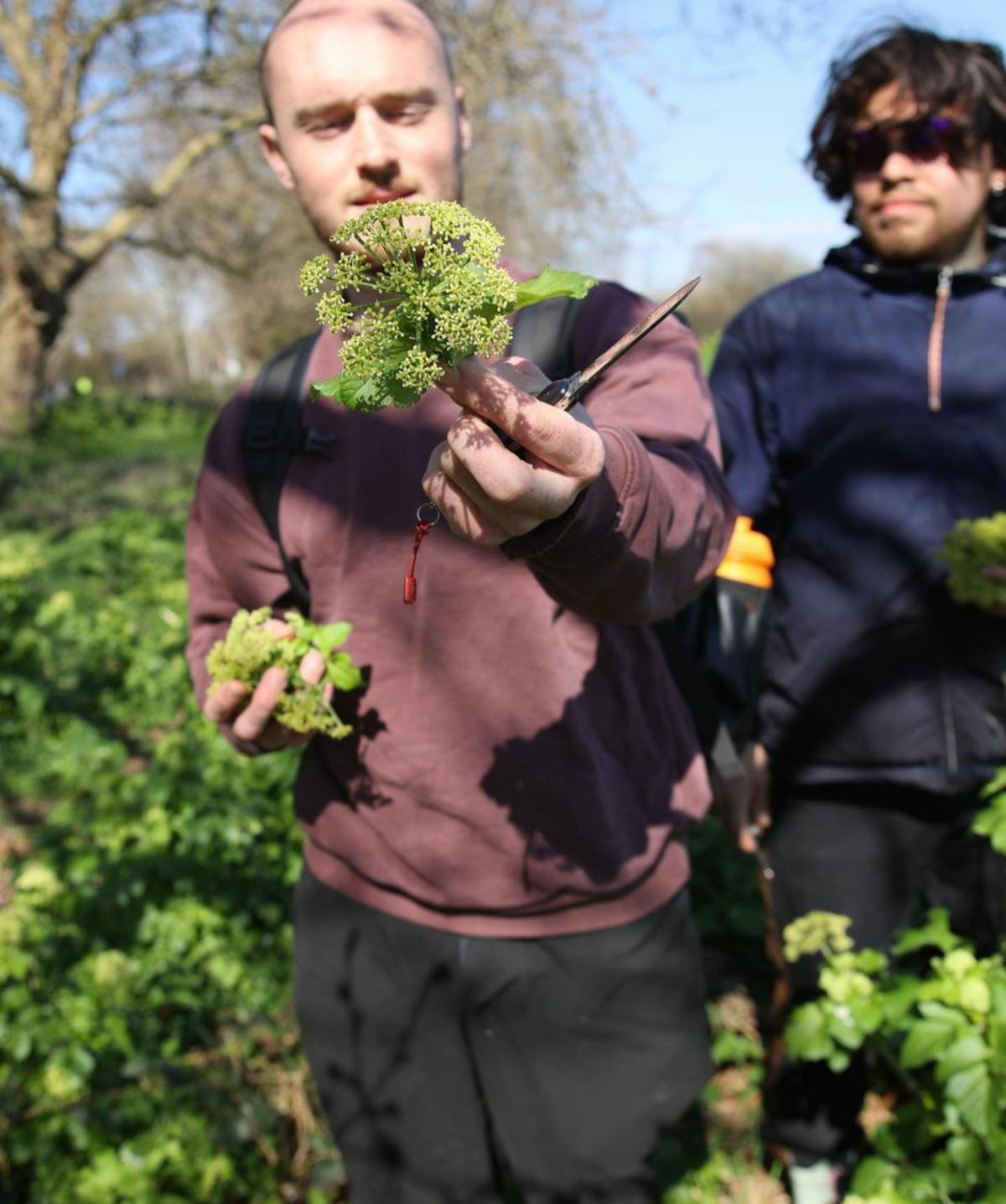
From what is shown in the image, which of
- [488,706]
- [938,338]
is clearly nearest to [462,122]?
[488,706]

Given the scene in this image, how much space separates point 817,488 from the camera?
7.17ft

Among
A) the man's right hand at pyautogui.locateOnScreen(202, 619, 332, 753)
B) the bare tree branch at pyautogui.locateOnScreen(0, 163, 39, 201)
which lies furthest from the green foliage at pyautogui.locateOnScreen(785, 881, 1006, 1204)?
the bare tree branch at pyautogui.locateOnScreen(0, 163, 39, 201)

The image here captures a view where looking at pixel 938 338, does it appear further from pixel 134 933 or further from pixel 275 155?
pixel 134 933

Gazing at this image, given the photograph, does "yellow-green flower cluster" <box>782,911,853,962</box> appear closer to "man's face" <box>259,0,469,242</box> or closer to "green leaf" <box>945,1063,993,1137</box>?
"green leaf" <box>945,1063,993,1137</box>

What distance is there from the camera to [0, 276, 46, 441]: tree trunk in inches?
586

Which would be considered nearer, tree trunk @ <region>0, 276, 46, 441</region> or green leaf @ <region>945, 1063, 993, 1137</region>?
green leaf @ <region>945, 1063, 993, 1137</region>

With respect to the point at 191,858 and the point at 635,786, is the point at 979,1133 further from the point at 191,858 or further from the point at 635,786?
the point at 191,858

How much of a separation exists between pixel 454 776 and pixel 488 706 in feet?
0.43

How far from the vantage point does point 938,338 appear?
7.04 feet

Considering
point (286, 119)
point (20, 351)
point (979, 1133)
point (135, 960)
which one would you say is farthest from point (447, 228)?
point (20, 351)

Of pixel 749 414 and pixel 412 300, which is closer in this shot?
pixel 412 300

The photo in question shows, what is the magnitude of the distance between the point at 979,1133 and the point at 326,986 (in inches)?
42.6

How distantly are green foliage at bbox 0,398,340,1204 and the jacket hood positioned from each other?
7.27 ft

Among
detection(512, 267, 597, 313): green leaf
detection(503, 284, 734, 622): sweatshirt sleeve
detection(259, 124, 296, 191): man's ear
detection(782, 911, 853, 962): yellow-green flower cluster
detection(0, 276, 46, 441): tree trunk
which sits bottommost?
detection(0, 276, 46, 441): tree trunk
